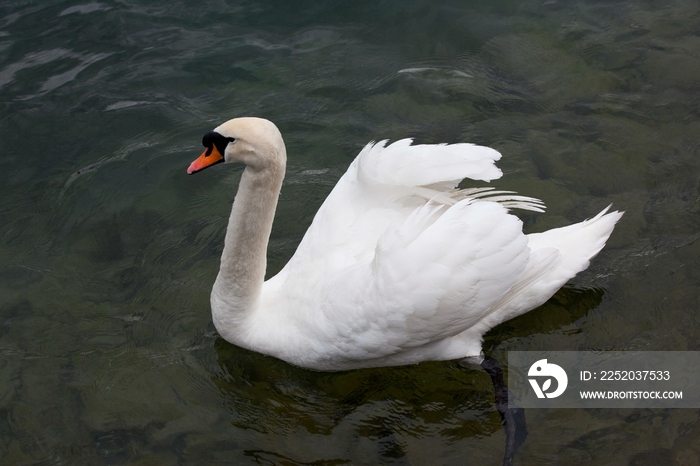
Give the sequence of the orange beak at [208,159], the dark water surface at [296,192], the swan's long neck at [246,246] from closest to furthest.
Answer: the orange beak at [208,159], the swan's long neck at [246,246], the dark water surface at [296,192]

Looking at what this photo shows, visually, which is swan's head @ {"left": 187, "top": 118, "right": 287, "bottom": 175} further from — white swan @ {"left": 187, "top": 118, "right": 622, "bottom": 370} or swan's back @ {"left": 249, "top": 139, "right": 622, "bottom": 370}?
swan's back @ {"left": 249, "top": 139, "right": 622, "bottom": 370}

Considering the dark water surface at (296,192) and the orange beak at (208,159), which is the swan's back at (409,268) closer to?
the dark water surface at (296,192)

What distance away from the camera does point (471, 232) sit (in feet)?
15.4

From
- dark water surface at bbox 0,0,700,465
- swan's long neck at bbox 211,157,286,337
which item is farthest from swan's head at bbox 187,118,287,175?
dark water surface at bbox 0,0,700,465

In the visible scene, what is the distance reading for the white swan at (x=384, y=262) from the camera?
4.63m

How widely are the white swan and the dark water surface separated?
1.47 feet

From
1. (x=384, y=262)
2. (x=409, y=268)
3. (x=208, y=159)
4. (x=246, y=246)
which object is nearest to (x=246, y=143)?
(x=208, y=159)

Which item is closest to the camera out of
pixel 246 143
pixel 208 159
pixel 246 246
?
pixel 246 143

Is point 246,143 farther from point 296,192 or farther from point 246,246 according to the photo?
point 296,192

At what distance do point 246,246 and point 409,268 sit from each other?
1.19 m

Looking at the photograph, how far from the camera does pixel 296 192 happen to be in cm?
696

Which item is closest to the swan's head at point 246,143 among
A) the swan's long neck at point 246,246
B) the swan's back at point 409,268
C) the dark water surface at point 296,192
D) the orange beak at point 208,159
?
the orange beak at point 208,159

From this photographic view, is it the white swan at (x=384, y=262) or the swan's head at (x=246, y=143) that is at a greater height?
the swan's head at (x=246, y=143)

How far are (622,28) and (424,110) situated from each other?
9.30ft
